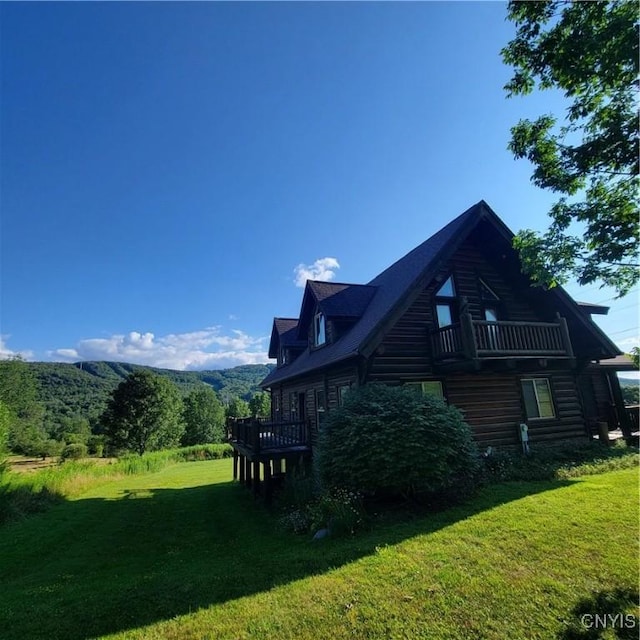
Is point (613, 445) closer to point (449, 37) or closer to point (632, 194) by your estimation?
point (632, 194)

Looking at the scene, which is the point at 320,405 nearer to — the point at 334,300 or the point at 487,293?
the point at 334,300

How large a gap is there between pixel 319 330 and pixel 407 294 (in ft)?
18.7

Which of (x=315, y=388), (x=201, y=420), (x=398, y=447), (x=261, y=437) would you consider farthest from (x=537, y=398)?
(x=201, y=420)

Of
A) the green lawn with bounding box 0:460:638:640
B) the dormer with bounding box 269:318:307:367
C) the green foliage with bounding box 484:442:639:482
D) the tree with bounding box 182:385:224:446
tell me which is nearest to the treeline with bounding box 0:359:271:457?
the tree with bounding box 182:385:224:446

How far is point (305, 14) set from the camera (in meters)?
10.0

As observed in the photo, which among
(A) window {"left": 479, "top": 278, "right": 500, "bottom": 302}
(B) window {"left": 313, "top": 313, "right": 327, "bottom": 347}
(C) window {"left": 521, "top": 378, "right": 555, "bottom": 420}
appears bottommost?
(C) window {"left": 521, "top": 378, "right": 555, "bottom": 420}

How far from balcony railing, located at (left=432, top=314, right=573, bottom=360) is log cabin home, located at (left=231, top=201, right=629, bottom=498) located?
36 millimetres

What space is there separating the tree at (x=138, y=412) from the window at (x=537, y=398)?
3890 cm

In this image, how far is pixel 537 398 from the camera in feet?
43.4

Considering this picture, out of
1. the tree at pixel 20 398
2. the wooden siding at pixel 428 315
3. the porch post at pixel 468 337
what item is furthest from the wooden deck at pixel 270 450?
the tree at pixel 20 398

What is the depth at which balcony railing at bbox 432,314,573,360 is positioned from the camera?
1059cm

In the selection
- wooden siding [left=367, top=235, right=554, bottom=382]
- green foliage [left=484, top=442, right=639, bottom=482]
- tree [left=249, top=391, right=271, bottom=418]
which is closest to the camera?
green foliage [left=484, top=442, right=639, bottom=482]

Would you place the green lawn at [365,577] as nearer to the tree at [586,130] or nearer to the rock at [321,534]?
the rock at [321,534]

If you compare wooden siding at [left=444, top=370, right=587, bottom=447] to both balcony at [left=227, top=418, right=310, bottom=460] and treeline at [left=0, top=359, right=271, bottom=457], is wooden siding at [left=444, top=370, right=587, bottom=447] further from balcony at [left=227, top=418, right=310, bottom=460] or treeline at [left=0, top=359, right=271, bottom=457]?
treeline at [left=0, top=359, right=271, bottom=457]
